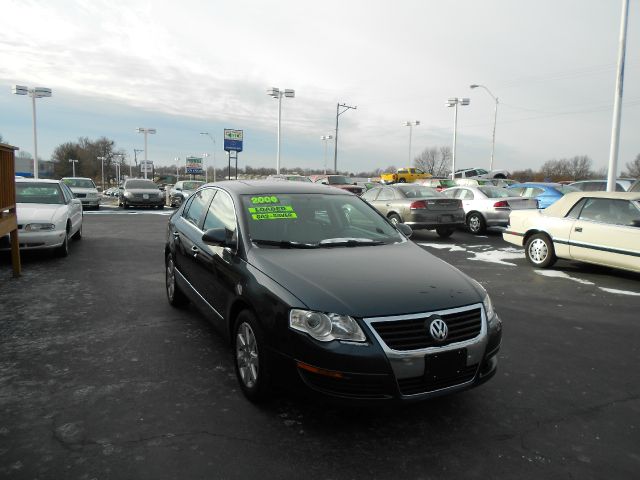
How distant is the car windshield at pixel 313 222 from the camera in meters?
4.10

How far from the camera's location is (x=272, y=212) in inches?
170

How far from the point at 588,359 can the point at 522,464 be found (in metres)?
2.12

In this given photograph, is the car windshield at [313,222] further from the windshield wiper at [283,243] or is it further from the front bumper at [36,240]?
the front bumper at [36,240]

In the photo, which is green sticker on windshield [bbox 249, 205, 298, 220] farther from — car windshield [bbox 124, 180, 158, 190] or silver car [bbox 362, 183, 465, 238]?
car windshield [bbox 124, 180, 158, 190]

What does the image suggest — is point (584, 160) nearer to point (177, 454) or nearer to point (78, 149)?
point (177, 454)

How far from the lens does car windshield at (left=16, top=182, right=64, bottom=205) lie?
10180mm

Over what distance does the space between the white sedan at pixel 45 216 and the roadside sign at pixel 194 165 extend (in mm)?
70713

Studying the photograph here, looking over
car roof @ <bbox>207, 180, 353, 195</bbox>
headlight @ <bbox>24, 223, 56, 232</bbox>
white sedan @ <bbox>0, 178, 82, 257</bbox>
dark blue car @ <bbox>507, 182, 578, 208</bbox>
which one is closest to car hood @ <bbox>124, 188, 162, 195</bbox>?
white sedan @ <bbox>0, 178, 82, 257</bbox>

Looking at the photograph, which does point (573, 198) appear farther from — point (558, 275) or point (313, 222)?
point (313, 222)

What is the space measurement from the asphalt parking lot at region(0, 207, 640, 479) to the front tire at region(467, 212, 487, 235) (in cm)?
831

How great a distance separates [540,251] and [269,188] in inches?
250

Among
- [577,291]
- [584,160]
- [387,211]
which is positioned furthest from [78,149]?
[577,291]

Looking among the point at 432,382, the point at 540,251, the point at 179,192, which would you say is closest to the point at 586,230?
the point at 540,251

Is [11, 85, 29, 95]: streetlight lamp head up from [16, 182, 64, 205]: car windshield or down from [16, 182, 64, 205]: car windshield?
up
